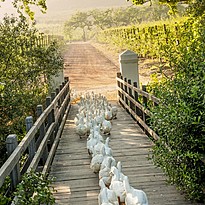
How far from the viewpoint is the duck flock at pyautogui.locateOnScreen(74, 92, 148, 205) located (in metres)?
3.57

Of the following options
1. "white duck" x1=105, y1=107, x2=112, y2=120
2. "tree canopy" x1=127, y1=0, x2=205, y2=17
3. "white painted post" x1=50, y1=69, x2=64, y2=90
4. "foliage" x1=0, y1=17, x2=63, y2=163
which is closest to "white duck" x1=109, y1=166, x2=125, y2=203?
"foliage" x1=0, y1=17, x2=63, y2=163

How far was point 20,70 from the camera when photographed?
8797 millimetres

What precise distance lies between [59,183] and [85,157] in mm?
1171

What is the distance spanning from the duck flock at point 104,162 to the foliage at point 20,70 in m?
1.06

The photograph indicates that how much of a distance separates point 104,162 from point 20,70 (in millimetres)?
4733

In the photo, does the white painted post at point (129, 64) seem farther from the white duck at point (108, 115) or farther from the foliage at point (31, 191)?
the foliage at point (31, 191)

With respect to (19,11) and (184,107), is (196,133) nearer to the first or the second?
(184,107)

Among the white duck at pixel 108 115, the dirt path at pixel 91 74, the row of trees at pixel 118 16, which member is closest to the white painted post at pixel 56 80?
the white duck at pixel 108 115

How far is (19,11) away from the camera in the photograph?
9.83 metres

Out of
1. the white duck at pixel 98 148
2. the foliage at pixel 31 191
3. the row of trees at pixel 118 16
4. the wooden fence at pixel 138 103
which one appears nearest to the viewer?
the foliage at pixel 31 191

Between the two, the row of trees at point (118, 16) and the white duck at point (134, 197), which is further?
the row of trees at point (118, 16)

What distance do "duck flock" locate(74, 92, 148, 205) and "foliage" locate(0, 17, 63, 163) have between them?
1062 millimetres

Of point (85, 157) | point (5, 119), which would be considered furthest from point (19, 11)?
point (85, 157)

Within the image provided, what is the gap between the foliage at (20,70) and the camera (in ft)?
23.5
